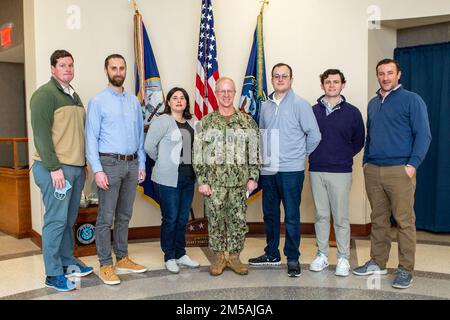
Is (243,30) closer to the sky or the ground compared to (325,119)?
closer to the sky

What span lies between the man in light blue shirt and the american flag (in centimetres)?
120

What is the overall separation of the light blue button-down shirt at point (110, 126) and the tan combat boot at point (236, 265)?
42.7 inches

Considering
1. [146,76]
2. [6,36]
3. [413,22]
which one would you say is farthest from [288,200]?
[6,36]

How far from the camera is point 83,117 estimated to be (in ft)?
10.4

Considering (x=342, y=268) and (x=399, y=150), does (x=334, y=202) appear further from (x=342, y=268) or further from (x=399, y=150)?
(x=399, y=150)

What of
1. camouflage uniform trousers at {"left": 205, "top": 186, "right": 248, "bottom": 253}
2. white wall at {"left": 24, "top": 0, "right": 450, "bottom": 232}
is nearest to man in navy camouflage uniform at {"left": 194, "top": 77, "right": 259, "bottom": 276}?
camouflage uniform trousers at {"left": 205, "top": 186, "right": 248, "bottom": 253}

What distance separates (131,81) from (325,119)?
6.93 feet

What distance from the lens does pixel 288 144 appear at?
3.23m

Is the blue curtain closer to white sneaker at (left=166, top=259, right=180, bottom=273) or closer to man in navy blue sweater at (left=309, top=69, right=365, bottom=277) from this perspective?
man in navy blue sweater at (left=309, top=69, right=365, bottom=277)

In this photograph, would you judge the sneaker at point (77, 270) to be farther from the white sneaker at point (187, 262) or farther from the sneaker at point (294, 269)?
A: the sneaker at point (294, 269)

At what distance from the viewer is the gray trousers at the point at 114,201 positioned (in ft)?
10.2

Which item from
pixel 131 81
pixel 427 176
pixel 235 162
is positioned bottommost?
pixel 427 176
